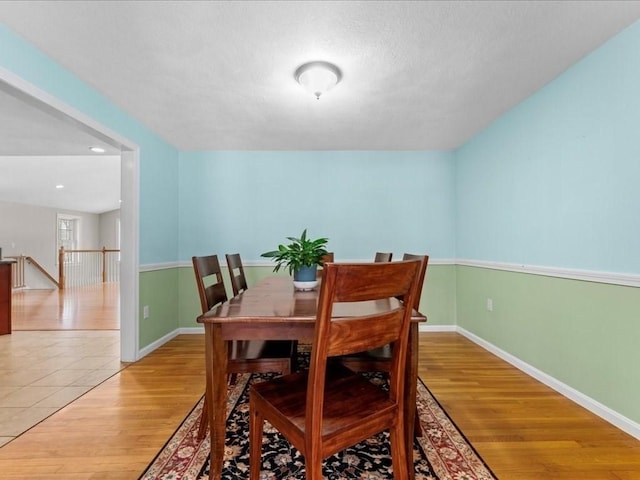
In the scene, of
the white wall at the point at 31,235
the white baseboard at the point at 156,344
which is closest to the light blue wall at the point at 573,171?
the white baseboard at the point at 156,344

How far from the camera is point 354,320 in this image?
0.90m

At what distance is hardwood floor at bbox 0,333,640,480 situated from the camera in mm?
1316

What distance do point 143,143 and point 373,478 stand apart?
9.73ft

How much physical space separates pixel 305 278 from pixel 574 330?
171 cm

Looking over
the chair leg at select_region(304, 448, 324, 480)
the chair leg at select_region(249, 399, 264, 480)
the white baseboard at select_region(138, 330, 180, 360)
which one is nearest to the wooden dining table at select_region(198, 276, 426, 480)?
the chair leg at select_region(249, 399, 264, 480)

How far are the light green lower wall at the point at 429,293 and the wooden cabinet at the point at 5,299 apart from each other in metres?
1.82

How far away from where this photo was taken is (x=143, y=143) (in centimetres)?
274

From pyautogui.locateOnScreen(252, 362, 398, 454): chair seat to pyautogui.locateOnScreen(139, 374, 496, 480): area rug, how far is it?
1.47ft

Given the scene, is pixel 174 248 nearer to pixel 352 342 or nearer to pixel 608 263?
pixel 352 342

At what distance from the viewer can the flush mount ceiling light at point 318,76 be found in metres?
1.83

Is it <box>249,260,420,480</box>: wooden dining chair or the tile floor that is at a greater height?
<box>249,260,420,480</box>: wooden dining chair

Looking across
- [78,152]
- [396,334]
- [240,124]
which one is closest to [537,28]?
[396,334]

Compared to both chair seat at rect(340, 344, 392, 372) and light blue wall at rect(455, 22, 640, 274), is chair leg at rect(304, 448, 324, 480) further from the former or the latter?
light blue wall at rect(455, 22, 640, 274)

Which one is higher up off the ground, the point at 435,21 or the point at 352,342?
the point at 435,21
